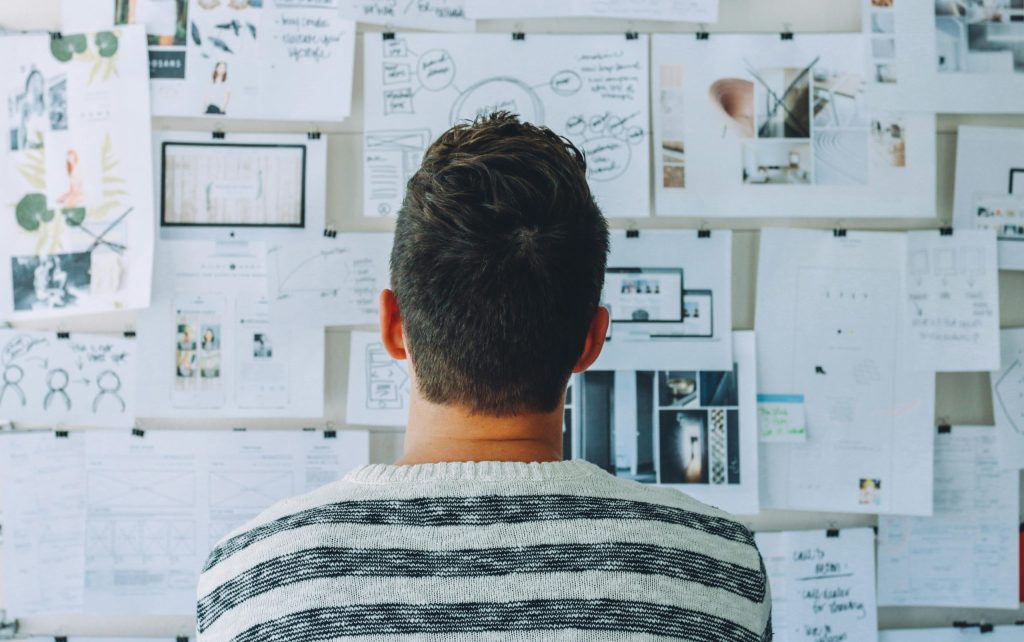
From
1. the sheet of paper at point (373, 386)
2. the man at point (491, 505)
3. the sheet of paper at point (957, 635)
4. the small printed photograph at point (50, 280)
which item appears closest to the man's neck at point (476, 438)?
the man at point (491, 505)

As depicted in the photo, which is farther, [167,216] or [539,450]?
[167,216]

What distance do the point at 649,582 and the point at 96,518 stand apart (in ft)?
3.69

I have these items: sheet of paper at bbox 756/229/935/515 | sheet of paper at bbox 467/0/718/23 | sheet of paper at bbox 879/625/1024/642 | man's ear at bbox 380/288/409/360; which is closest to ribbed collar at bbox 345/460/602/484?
man's ear at bbox 380/288/409/360

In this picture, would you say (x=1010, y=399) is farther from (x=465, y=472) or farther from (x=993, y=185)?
(x=465, y=472)

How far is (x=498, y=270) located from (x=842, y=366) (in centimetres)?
96

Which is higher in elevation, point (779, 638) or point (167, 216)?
point (167, 216)

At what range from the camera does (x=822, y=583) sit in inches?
54.6

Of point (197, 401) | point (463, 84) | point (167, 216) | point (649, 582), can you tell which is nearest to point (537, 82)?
point (463, 84)

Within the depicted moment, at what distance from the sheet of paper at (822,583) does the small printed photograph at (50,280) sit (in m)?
1.24

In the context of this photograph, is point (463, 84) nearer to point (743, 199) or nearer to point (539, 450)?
point (743, 199)

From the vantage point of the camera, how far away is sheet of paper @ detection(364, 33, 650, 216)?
1356 mm

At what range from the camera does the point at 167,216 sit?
1355 mm

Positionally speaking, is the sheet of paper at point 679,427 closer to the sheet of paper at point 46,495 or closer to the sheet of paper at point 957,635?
the sheet of paper at point 957,635

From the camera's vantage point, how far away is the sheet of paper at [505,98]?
4.45ft
